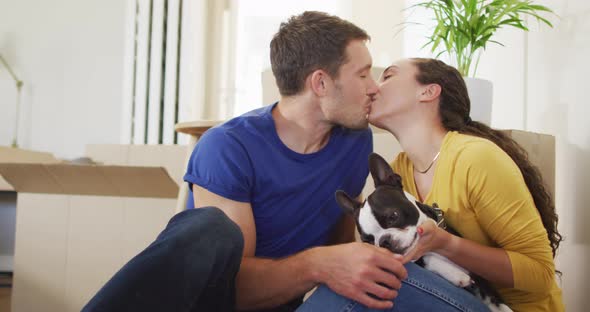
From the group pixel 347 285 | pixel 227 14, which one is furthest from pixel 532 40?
pixel 227 14

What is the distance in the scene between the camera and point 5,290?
8.61 feet

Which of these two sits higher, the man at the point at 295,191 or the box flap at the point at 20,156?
the man at the point at 295,191

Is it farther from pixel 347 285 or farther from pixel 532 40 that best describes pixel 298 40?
pixel 532 40

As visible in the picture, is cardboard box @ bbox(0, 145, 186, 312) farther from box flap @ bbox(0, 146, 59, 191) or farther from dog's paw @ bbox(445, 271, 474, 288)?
dog's paw @ bbox(445, 271, 474, 288)

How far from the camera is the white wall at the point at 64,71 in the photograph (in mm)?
3055

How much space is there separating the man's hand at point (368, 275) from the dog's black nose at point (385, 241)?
2 cm

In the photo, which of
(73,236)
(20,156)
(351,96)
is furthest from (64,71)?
(351,96)

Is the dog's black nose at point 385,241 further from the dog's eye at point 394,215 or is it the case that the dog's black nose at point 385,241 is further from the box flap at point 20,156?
the box flap at point 20,156

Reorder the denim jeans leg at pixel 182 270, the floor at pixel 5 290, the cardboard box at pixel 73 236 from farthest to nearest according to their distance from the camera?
the floor at pixel 5 290 < the cardboard box at pixel 73 236 < the denim jeans leg at pixel 182 270

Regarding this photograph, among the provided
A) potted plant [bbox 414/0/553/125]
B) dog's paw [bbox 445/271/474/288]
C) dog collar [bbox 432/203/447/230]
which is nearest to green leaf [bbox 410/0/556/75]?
potted plant [bbox 414/0/553/125]

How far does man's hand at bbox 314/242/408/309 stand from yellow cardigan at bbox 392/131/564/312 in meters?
0.25

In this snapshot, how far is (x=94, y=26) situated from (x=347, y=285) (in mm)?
2707

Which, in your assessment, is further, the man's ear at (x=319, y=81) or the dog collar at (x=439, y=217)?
the man's ear at (x=319, y=81)

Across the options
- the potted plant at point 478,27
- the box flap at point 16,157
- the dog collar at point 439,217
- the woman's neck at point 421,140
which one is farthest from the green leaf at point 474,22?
the box flap at point 16,157
